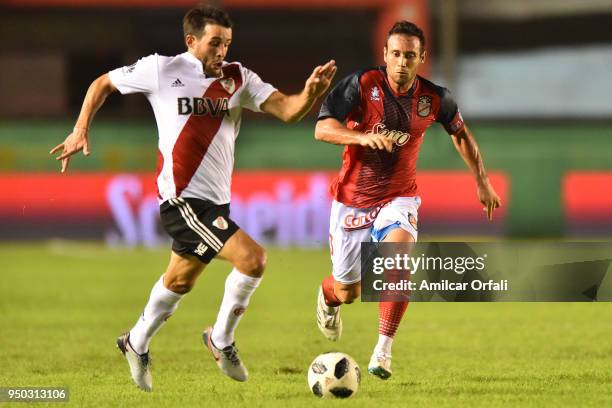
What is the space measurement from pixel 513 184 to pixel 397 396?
1091 centimetres

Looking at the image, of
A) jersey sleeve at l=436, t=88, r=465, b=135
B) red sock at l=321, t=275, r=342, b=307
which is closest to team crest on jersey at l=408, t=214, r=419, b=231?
jersey sleeve at l=436, t=88, r=465, b=135

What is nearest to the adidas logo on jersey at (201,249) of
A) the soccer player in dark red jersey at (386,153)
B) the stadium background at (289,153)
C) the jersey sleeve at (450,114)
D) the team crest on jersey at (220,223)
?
the team crest on jersey at (220,223)

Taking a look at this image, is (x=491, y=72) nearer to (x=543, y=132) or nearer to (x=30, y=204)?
(x=543, y=132)

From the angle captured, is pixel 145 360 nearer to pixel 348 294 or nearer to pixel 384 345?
pixel 384 345

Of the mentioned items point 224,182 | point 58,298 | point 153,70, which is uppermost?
point 153,70

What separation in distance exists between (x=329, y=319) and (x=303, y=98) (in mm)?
2098

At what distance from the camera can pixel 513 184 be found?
17.3 metres

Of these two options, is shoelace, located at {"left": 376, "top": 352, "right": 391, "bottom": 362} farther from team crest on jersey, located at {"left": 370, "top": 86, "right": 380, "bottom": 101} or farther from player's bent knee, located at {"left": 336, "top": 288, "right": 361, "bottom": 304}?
team crest on jersey, located at {"left": 370, "top": 86, "right": 380, "bottom": 101}

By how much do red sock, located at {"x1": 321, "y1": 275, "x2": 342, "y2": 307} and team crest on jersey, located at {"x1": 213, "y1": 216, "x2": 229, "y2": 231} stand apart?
5.03 feet

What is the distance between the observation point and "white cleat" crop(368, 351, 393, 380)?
281 inches

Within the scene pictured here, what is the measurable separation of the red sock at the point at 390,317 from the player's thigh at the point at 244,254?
0.93 metres

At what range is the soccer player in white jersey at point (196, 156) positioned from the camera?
6.86 metres

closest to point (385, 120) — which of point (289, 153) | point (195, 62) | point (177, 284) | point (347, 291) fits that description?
point (347, 291)

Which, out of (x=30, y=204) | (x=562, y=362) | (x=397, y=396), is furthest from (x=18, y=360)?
(x=30, y=204)
